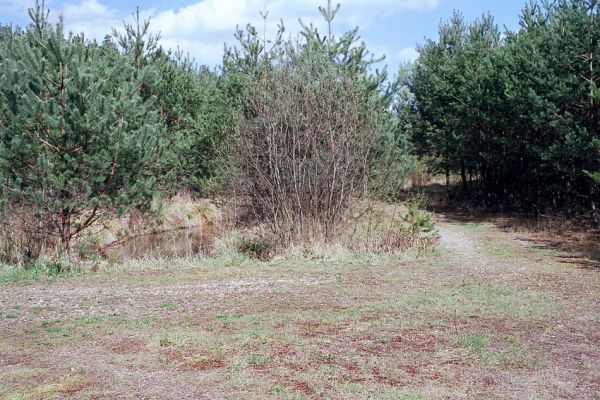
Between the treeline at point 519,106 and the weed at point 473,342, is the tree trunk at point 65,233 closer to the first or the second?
the weed at point 473,342

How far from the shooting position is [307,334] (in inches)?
249

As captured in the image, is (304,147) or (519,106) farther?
(519,106)

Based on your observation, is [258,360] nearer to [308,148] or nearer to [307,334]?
[307,334]

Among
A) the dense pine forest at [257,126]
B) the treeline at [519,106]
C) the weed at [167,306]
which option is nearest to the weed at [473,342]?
the weed at [167,306]

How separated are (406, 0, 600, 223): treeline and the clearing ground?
6044 mm

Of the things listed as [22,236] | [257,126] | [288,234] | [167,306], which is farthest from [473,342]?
[22,236]

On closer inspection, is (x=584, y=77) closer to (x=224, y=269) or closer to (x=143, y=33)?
(x=224, y=269)

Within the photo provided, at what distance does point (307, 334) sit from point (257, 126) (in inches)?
291

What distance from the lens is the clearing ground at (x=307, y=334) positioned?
4871mm

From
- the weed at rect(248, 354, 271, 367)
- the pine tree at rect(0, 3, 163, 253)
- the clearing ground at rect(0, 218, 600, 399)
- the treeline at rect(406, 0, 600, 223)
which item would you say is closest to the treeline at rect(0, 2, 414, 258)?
the pine tree at rect(0, 3, 163, 253)

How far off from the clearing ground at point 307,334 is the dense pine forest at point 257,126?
1942mm

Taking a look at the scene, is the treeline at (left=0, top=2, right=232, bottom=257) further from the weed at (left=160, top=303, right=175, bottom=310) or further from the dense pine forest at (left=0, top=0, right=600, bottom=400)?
the weed at (left=160, top=303, right=175, bottom=310)

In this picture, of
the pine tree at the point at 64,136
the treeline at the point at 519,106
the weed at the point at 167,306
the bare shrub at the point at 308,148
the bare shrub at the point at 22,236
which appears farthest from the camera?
the treeline at the point at 519,106

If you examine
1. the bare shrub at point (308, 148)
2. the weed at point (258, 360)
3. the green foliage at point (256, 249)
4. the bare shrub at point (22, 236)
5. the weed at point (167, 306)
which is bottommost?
the weed at point (258, 360)
